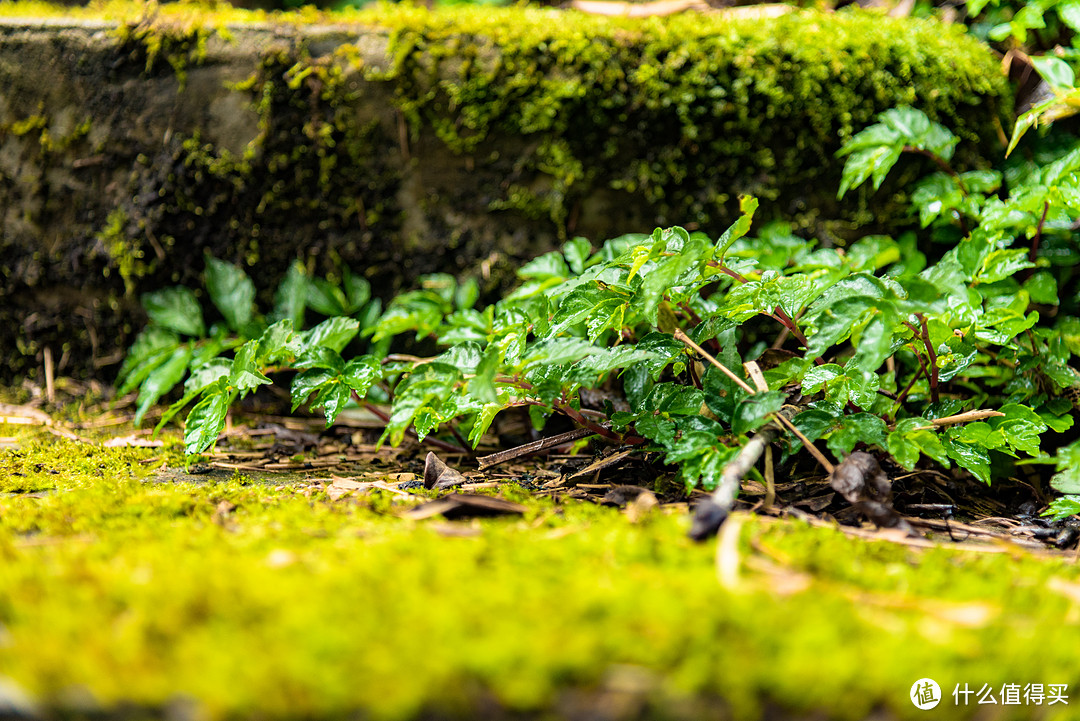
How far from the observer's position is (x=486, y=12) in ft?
8.63

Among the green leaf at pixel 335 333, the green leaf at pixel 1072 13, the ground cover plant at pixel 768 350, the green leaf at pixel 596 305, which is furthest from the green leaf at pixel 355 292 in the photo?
the green leaf at pixel 1072 13

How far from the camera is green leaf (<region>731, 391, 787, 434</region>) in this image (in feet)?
4.27

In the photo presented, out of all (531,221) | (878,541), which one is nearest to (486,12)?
(531,221)

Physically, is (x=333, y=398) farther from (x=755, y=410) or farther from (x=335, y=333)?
(x=755, y=410)

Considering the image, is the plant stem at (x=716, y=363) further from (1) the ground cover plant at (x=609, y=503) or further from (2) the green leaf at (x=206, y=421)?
(2) the green leaf at (x=206, y=421)

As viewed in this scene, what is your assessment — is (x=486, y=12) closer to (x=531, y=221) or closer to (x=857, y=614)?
(x=531, y=221)

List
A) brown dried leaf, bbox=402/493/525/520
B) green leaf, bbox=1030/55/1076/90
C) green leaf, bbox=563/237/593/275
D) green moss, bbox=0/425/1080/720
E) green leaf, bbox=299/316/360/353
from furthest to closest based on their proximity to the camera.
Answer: green leaf, bbox=1030/55/1076/90 → green leaf, bbox=563/237/593/275 → green leaf, bbox=299/316/360/353 → brown dried leaf, bbox=402/493/525/520 → green moss, bbox=0/425/1080/720

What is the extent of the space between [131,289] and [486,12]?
186 centimetres

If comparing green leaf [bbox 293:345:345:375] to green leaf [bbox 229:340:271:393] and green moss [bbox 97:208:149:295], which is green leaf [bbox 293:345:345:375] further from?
green moss [bbox 97:208:149:295]

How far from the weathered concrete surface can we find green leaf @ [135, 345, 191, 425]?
0.45 m

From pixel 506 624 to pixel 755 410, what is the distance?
780mm

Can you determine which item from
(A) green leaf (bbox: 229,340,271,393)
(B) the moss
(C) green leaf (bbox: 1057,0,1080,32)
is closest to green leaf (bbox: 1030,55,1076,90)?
(C) green leaf (bbox: 1057,0,1080,32)

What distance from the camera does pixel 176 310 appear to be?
97.6 inches

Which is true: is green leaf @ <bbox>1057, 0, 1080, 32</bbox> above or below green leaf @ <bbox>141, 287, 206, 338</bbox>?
above
